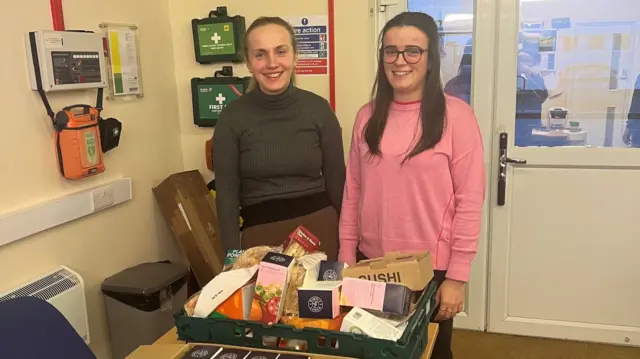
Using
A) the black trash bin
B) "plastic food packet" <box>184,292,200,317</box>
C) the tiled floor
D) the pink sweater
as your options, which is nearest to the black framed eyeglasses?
the pink sweater

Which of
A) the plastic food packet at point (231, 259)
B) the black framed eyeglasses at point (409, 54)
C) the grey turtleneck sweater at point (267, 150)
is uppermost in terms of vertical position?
the black framed eyeglasses at point (409, 54)

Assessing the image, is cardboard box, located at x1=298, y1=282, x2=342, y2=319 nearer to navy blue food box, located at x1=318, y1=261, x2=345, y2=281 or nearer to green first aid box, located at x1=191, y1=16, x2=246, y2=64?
navy blue food box, located at x1=318, y1=261, x2=345, y2=281

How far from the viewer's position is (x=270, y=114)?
5.96ft

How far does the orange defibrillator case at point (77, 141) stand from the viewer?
6.94ft

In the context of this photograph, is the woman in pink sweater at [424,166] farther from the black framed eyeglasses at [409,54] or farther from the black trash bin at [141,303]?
the black trash bin at [141,303]

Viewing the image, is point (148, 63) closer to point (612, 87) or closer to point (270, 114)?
point (270, 114)

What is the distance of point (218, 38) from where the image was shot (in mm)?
2811

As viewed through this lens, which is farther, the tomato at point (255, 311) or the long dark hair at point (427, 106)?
the long dark hair at point (427, 106)

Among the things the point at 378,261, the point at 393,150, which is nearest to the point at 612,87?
the point at 393,150

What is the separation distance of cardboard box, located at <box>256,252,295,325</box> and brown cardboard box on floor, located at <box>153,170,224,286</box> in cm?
150

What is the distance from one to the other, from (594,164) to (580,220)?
0.27 metres

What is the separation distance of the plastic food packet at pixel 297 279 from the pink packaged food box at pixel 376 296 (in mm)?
91

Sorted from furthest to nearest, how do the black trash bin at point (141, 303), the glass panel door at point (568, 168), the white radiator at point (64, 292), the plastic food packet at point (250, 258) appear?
the glass panel door at point (568, 168) < the black trash bin at point (141, 303) < the white radiator at point (64, 292) < the plastic food packet at point (250, 258)

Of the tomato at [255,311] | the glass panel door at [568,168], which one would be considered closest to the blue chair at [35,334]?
the tomato at [255,311]
